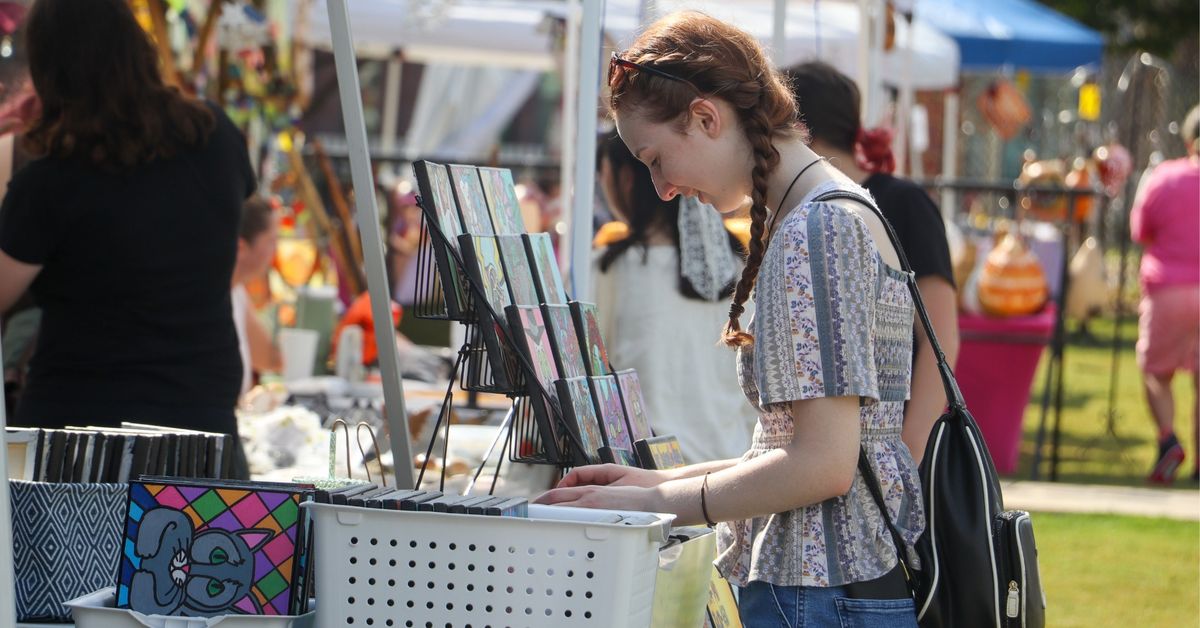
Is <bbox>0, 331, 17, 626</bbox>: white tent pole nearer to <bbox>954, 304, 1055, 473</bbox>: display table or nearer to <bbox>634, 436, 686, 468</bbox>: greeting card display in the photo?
<bbox>634, 436, 686, 468</bbox>: greeting card display

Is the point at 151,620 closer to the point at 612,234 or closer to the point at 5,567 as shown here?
the point at 5,567

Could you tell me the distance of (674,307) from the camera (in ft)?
13.3

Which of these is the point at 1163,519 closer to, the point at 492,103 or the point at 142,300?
the point at 142,300

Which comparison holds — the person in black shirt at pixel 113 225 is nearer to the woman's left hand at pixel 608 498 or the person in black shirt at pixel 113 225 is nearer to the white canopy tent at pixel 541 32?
the woman's left hand at pixel 608 498

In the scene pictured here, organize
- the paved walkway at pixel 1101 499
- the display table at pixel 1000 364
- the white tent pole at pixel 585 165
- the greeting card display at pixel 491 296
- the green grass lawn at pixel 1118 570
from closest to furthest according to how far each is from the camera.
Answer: the greeting card display at pixel 491 296
the white tent pole at pixel 585 165
the green grass lawn at pixel 1118 570
the paved walkway at pixel 1101 499
the display table at pixel 1000 364

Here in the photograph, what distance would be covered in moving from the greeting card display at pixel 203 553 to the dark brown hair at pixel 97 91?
42.5 inches

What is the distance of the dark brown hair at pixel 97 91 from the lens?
2.71 meters

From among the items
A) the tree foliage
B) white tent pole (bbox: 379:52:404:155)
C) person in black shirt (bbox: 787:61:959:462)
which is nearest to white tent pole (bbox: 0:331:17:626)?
person in black shirt (bbox: 787:61:959:462)

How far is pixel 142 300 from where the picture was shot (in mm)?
2814

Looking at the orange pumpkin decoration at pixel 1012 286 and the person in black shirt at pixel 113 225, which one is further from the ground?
the orange pumpkin decoration at pixel 1012 286

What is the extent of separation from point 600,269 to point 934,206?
0.99 meters

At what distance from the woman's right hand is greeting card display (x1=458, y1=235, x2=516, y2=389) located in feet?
0.76

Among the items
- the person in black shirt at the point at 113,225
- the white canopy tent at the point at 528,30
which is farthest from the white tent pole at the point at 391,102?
the person in black shirt at the point at 113,225

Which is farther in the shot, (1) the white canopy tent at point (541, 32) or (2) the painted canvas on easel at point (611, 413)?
(1) the white canopy tent at point (541, 32)
